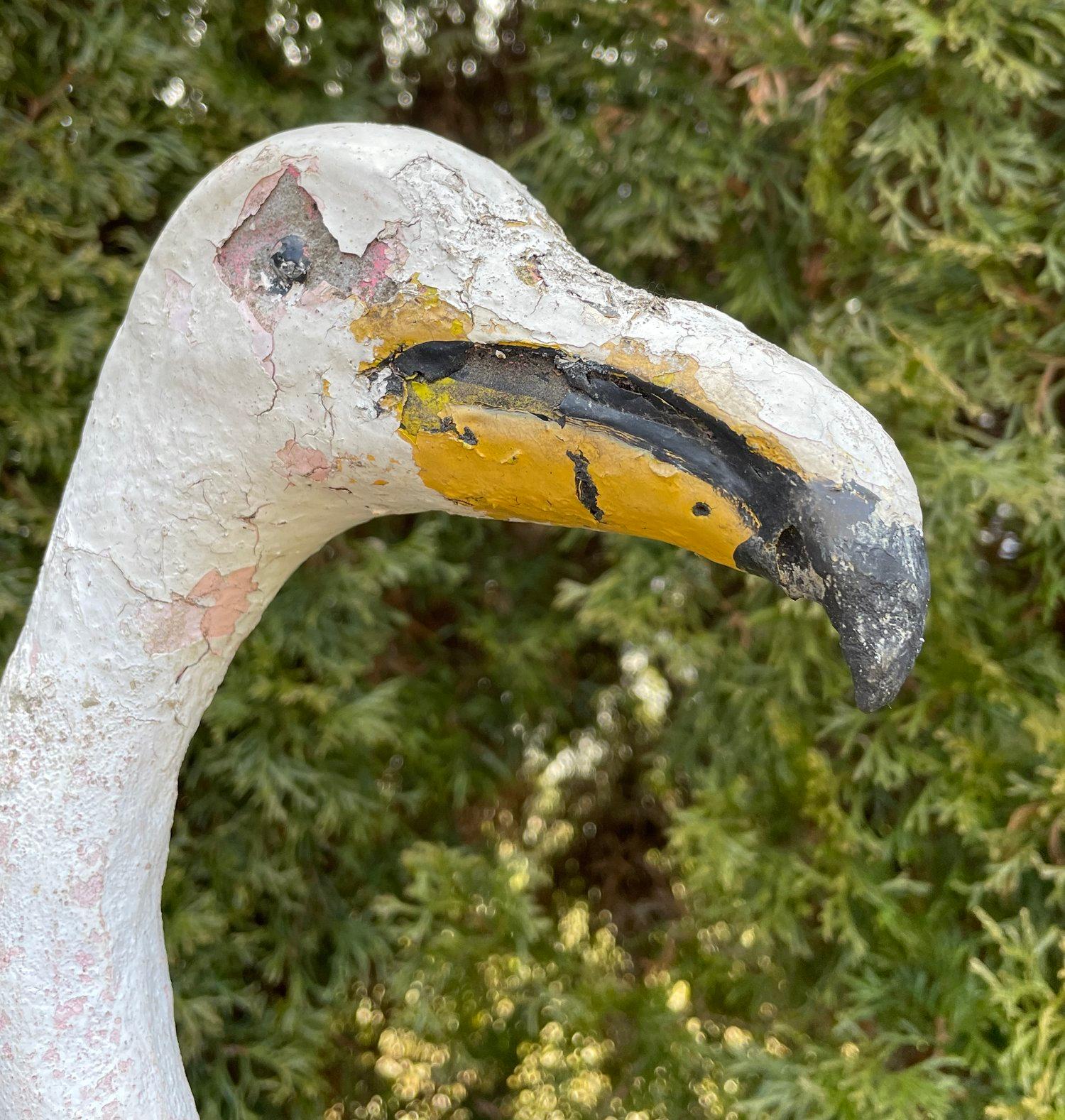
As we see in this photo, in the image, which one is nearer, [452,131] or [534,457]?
[534,457]

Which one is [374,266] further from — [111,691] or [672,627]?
[672,627]

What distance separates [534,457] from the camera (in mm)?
659

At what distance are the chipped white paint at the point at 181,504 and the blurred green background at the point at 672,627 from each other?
1.44ft

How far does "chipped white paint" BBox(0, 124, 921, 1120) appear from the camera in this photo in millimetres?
655

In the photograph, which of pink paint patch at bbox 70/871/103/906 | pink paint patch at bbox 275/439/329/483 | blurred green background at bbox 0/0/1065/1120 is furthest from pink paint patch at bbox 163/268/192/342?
blurred green background at bbox 0/0/1065/1120

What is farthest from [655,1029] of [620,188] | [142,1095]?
[620,188]

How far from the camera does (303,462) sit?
2.34 ft

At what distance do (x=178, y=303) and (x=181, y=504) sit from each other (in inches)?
5.8

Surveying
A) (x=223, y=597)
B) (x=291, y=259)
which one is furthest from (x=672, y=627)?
(x=291, y=259)

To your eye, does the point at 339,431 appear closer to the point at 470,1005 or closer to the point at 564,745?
the point at 470,1005

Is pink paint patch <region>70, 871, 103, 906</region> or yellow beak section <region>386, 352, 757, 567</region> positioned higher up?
yellow beak section <region>386, 352, 757, 567</region>

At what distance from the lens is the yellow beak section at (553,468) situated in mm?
630

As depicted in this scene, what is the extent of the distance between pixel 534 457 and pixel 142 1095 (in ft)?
1.90

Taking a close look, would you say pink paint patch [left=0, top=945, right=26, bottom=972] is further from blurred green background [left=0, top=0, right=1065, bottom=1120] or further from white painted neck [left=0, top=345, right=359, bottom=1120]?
blurred green background [left=0, top=0, right=1065, bottom=1120]
